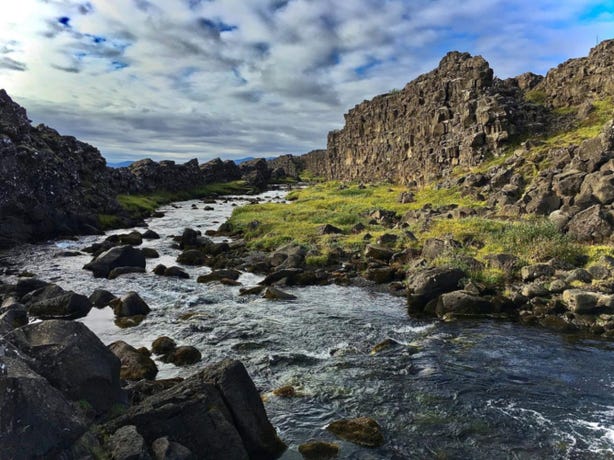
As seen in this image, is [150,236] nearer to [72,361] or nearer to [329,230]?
[329,230]

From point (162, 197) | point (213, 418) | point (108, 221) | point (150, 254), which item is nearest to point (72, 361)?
point (213, 418)

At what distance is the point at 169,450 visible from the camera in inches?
437

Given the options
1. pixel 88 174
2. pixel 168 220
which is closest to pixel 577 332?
pixel 168 220

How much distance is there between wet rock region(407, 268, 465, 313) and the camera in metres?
29.8

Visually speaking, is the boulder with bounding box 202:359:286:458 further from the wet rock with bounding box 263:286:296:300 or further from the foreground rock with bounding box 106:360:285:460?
the wet rock with bounding box 263:286:296:300

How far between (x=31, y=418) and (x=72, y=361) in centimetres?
343

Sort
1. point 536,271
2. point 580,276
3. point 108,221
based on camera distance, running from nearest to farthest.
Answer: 1. point 580,276
2. point 536,271
3. point 108,221

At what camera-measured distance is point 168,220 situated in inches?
3364

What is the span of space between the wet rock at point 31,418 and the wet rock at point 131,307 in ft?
64.4

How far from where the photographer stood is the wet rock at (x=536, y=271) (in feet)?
101

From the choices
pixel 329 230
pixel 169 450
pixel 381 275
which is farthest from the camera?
pixel 329 230

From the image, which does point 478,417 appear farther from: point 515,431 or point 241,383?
point 241,383

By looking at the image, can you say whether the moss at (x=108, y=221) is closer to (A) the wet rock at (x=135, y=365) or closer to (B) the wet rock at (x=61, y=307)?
(B) the wet rock at (x=61, y=307)

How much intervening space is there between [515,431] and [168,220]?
3080 inches
